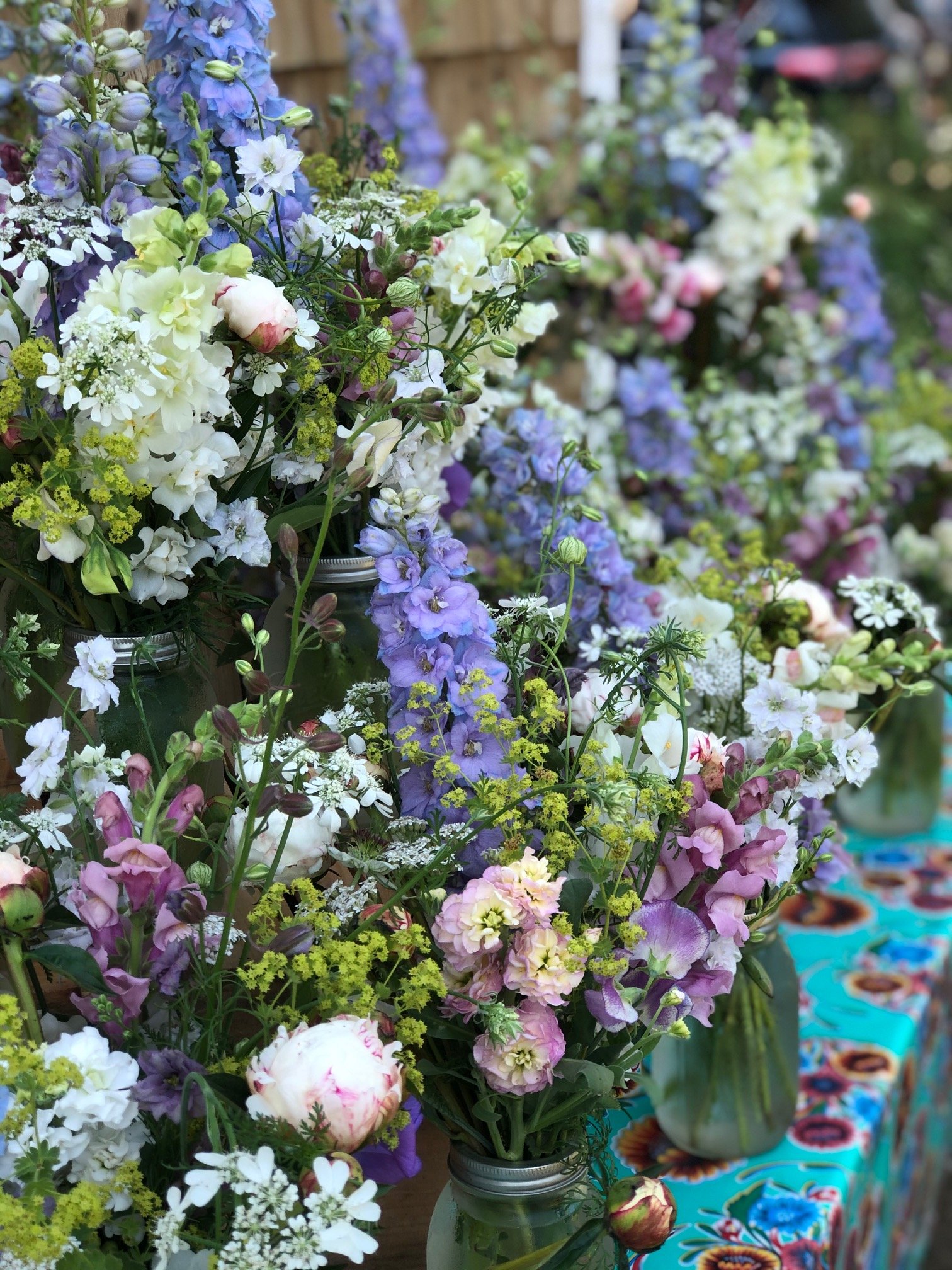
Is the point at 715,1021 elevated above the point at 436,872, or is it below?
below

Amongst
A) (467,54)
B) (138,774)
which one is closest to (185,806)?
(138,774)

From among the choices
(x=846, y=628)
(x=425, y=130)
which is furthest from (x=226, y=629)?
(x=425, y=130)

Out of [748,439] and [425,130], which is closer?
[748,439]

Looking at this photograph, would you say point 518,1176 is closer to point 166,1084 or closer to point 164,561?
point 166,1084

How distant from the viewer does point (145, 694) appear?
708mm

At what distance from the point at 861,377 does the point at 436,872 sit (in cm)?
150

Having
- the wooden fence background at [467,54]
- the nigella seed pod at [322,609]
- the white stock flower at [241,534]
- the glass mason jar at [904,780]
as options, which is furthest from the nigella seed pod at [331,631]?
the wooden fence background at [467,54]

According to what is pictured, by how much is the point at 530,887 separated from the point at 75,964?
0.21 metres

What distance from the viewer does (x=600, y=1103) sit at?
64cm

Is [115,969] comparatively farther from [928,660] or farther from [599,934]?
[928,660]

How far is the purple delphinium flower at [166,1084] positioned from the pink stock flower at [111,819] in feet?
0.31

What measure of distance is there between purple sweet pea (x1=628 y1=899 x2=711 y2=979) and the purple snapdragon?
0.30 feet

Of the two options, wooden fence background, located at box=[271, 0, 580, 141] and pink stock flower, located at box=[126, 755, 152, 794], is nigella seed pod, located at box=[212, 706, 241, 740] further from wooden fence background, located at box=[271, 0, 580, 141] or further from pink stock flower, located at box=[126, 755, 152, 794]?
wooden fence background, located at box=[271, 0, 580, 141]

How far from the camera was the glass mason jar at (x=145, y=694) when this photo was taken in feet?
2.29
